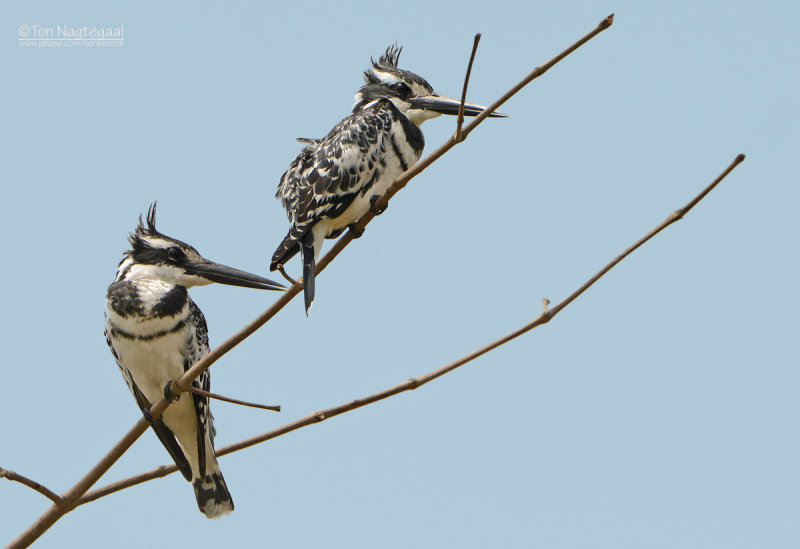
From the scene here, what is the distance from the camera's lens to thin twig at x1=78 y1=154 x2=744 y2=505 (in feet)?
9.88

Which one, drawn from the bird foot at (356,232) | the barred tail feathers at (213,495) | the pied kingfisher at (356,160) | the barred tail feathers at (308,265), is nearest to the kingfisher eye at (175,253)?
the pied kingfisher at (356,160)

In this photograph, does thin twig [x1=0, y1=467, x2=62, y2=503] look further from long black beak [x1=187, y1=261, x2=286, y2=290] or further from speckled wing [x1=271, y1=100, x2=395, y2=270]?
speckled wing [x1=271, y1=100, x2=395, y2=270]

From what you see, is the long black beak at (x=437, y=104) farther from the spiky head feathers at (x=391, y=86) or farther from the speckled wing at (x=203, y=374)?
the speckled wing at (x=203, y=374)

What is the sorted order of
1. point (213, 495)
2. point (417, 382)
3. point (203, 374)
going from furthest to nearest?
point (213, 495) < point (203, 374) < point (417, 382)

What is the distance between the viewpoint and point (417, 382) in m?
3.52

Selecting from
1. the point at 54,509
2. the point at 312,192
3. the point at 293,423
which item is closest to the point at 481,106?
the point at 312,192

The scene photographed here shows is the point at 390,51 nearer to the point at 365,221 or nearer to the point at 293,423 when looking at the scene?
the point at 365,221

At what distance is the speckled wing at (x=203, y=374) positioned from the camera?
223 inches

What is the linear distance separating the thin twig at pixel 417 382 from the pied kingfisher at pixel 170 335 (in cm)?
Answer: 134

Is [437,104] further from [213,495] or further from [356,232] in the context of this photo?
[213,495]

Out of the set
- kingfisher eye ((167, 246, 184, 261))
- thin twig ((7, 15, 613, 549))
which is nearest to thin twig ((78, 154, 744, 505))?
thin twig ((7, 15, 613, 549))

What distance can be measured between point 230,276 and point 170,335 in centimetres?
45

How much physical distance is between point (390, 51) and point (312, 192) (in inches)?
68.3

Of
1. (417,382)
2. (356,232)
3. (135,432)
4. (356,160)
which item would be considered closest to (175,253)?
(356,232)
